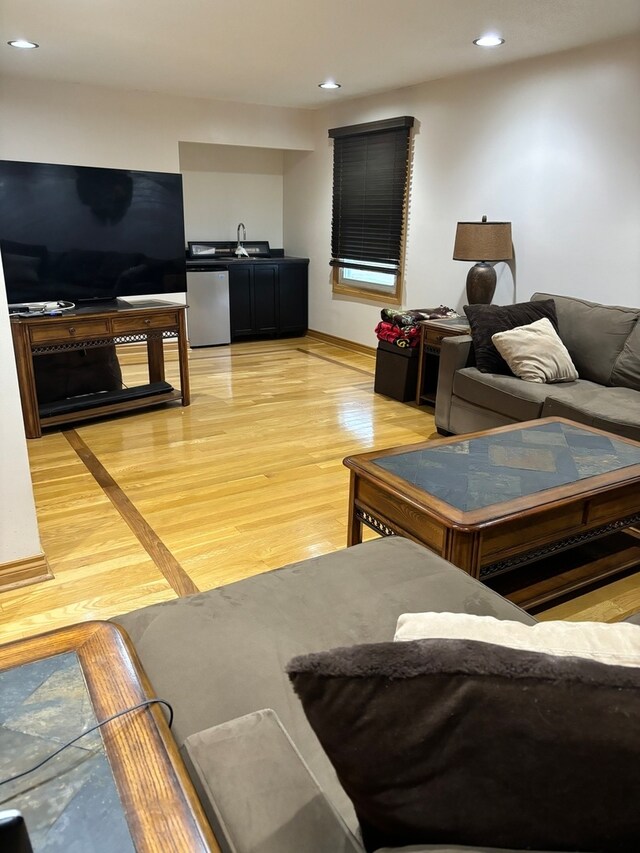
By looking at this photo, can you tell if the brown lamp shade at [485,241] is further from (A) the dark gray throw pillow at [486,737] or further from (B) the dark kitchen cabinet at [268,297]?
(A) the dark gray throw pillow at [486,737]

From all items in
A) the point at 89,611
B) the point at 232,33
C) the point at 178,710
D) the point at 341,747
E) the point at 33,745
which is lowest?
the point at 89,611

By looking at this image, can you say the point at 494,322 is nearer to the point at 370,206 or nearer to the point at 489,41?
the point at 489,41

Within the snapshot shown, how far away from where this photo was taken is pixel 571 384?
352cm

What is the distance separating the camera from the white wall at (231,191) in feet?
22.0

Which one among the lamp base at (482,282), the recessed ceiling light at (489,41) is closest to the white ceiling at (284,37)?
the recessed ceiling light at (489,41)

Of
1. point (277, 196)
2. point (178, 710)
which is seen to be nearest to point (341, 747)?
point (178, 710)

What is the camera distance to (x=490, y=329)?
146 inches

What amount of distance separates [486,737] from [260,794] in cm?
40

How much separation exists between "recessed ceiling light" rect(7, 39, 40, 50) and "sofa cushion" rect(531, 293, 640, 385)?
3587 mm

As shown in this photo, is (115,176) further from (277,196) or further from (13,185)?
(277,196)

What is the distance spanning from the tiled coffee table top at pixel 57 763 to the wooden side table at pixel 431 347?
3.52m

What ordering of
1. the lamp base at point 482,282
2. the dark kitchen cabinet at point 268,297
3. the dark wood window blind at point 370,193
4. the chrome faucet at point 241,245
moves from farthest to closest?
the chrome faucet at point 241,245
the dark kitchen cabinet at point 268,297
the dark wood window blind at point 370,193
the lamp base at point 482,282

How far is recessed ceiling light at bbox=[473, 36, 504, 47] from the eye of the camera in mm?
3734

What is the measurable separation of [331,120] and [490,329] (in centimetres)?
369
